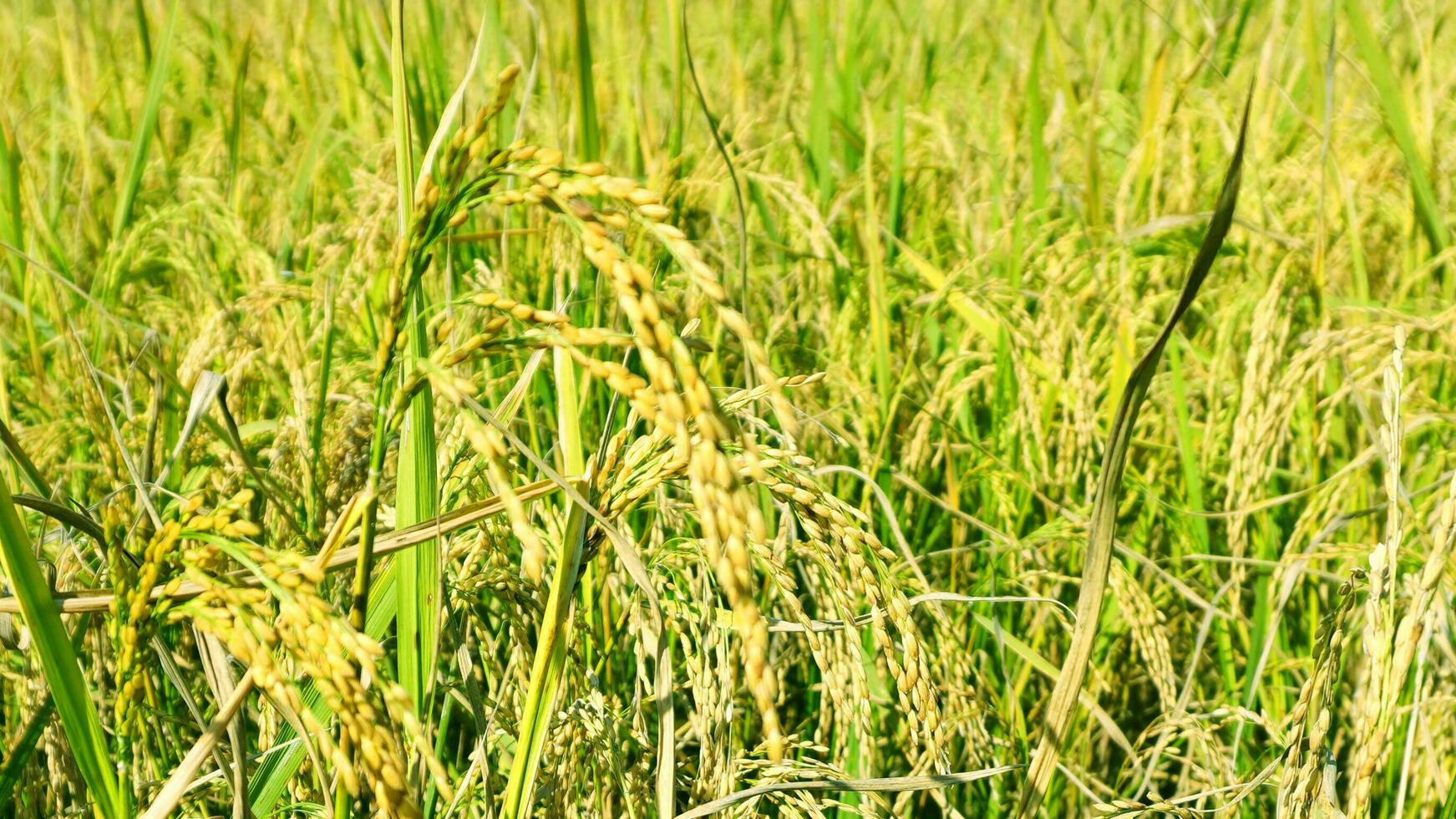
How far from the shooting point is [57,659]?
2.69ft

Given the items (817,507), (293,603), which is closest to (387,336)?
(293,603)

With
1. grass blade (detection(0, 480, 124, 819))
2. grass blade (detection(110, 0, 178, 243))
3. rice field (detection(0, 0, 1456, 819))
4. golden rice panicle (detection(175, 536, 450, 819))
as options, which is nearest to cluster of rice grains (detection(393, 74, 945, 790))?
rice field (detection(0, 0, 1456, 819))

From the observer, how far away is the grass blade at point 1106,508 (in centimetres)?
85

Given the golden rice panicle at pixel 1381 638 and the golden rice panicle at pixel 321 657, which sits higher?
the golden rice panicle at pixel 321 657

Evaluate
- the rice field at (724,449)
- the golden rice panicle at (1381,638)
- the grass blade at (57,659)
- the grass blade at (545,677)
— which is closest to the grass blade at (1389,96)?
the rice field at (724,449)

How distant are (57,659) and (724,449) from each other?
1.62 ft

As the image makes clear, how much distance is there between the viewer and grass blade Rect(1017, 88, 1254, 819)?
85 centimetres

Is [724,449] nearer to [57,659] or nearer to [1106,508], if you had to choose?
[1106,508]

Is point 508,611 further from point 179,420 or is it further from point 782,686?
point 179,420

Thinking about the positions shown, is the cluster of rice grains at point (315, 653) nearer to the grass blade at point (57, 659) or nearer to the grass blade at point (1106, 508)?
the grass blade at point (57, 659)

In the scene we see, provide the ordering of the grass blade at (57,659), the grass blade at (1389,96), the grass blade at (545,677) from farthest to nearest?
1. the grass blade at (1389,96)
2. the grass blade at (545,677)
3. the grass blade at (57,659)

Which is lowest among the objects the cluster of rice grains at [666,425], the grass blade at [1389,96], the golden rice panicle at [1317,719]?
the golden rice panicle at [1317,719]

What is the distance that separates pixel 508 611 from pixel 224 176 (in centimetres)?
208

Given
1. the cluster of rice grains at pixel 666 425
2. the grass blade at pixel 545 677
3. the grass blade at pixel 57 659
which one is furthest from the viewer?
the grass blade at pixel 545 677
